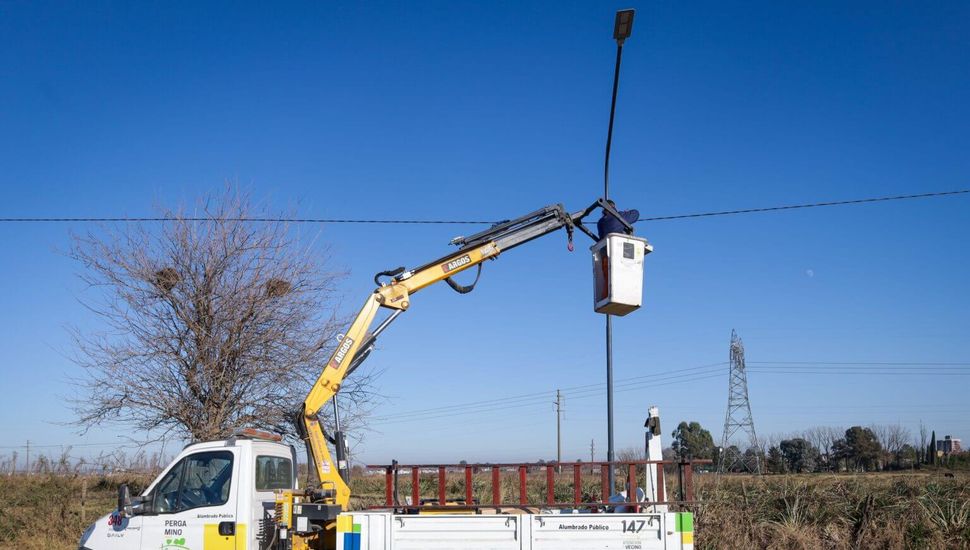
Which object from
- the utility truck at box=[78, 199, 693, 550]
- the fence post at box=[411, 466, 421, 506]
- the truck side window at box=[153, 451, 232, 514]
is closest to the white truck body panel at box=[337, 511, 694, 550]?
the utility truck at box=[78, 199, 693, 550]

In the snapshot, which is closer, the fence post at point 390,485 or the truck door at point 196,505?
the truck door at point 196,505

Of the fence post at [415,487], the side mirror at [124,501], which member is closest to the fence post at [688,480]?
the fence post at [415,487]

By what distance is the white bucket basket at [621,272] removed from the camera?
34.4 feet

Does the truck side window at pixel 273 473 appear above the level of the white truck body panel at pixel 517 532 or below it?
above

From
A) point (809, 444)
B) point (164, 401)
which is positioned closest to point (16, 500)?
point (164, 401)

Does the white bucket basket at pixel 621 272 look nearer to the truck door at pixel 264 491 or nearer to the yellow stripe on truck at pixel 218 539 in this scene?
the truck door at pixel 264 491

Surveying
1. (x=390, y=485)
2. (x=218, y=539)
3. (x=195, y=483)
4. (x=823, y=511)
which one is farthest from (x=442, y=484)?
(x=823, y=511)

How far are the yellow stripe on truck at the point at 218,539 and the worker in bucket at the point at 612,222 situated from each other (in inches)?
230

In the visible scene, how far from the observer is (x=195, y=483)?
9.84 metres

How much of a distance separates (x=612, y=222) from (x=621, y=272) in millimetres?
1200

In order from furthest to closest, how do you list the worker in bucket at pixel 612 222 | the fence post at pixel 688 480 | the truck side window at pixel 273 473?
the worker in bucket at pixel 612 222 → the truck side window at pixel 273 473 → the fence post at pixel 688 480

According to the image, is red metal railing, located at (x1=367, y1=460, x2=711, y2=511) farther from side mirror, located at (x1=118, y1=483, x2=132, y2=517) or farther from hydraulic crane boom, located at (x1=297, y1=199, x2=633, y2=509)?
side mirror, located at (x1=118, y1=483, x2=132, y2=517)

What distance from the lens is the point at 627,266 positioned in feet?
34.6

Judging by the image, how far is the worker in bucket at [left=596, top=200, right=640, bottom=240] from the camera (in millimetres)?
11469
